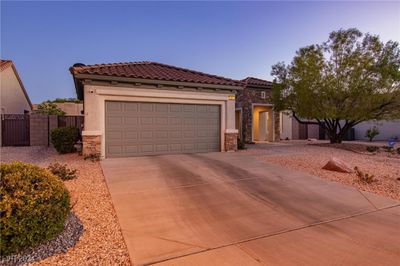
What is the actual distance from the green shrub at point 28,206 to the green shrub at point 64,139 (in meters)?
8.08

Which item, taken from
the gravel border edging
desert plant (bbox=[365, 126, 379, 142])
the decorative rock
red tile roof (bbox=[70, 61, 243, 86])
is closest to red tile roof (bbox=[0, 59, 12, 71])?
red tile roof (bbox=[70, 61, 243, 86])

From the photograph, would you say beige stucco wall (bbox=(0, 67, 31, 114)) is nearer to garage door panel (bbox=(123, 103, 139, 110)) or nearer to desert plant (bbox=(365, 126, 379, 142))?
garage door panel (bbox=(123, 103, 139, 110))

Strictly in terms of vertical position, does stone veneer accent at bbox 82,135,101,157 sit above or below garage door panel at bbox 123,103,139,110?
below

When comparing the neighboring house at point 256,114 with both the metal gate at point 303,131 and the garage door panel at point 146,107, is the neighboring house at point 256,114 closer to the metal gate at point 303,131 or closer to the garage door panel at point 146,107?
the metal gate at point 303,131

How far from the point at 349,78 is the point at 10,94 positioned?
78.9 ft

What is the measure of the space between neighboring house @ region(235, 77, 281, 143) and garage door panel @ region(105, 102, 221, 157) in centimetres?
688

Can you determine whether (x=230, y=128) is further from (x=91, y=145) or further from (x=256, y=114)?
(x=256, y=114)

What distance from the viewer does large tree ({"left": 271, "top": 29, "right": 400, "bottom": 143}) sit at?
42.6 ft

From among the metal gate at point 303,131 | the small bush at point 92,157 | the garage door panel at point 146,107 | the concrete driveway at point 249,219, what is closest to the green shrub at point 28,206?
the concrete driveway at point 249,219

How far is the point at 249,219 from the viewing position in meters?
4.06

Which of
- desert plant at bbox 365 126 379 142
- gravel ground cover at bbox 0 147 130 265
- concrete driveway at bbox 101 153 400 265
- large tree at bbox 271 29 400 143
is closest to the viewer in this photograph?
gravel ground cover at bbox 0 147 130 265

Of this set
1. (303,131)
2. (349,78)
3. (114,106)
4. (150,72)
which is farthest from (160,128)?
(303,131)

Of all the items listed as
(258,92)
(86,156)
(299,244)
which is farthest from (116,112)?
(258,92)

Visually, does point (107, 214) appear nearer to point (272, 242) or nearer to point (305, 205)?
point (272, 242)
